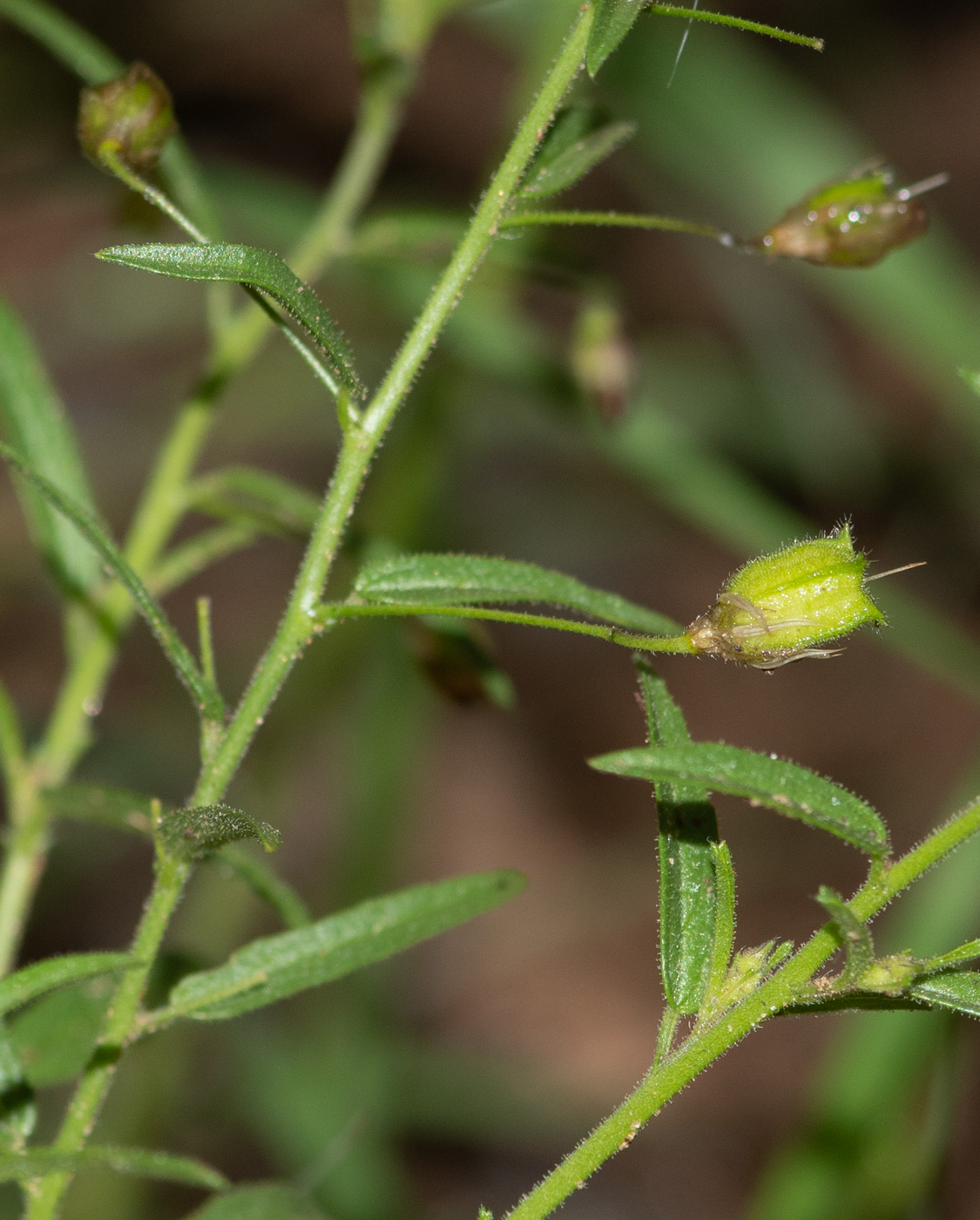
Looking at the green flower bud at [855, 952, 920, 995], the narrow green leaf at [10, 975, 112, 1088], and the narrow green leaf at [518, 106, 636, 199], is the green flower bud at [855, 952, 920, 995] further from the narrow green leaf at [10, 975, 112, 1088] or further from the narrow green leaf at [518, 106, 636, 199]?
the narrow green leaf at [10, 975, 112, 1088]

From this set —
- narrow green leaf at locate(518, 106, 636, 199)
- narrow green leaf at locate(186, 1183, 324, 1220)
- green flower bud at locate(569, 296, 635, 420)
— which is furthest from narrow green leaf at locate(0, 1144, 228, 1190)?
green flower bud at locate(569, 296, 635, 420)

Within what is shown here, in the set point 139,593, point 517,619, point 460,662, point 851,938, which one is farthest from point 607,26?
point 460,662

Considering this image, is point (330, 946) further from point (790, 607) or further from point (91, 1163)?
point (790, 607)

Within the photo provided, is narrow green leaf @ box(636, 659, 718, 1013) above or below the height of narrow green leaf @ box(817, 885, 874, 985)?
above

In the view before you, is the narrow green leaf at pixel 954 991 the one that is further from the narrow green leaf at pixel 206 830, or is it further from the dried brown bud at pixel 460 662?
the dried brown bud at pixel 460 662

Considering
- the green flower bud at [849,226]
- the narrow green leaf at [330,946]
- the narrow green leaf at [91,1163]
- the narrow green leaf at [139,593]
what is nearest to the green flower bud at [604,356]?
the green flower bud at [849,226]
